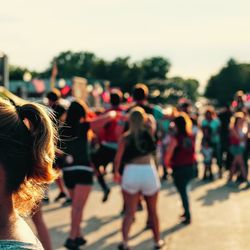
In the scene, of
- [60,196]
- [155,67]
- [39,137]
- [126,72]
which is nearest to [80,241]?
[60,196]

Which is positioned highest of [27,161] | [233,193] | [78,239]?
[27,161]

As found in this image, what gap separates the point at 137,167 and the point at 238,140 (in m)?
5.63

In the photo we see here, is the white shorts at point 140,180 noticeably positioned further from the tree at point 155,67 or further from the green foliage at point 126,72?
the tree at point 155,67

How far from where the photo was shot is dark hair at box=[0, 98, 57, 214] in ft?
4.91

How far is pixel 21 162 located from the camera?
1.54 meters

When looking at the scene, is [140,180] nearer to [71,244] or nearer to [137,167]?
[137,167]

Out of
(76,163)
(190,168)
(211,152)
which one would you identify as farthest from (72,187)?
(211,152)

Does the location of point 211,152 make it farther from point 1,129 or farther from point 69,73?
point 69,73

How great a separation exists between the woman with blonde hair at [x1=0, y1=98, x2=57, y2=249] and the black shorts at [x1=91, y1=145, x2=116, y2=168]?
7.05 m

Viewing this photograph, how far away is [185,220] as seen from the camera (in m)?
7.50

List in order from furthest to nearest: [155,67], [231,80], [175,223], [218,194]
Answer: [155,67] → [231,80] → [218,194] → [175,223]

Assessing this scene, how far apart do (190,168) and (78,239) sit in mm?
2032

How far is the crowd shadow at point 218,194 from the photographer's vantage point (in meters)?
9.42

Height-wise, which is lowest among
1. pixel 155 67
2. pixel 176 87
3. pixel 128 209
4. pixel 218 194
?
pixel 176 87
